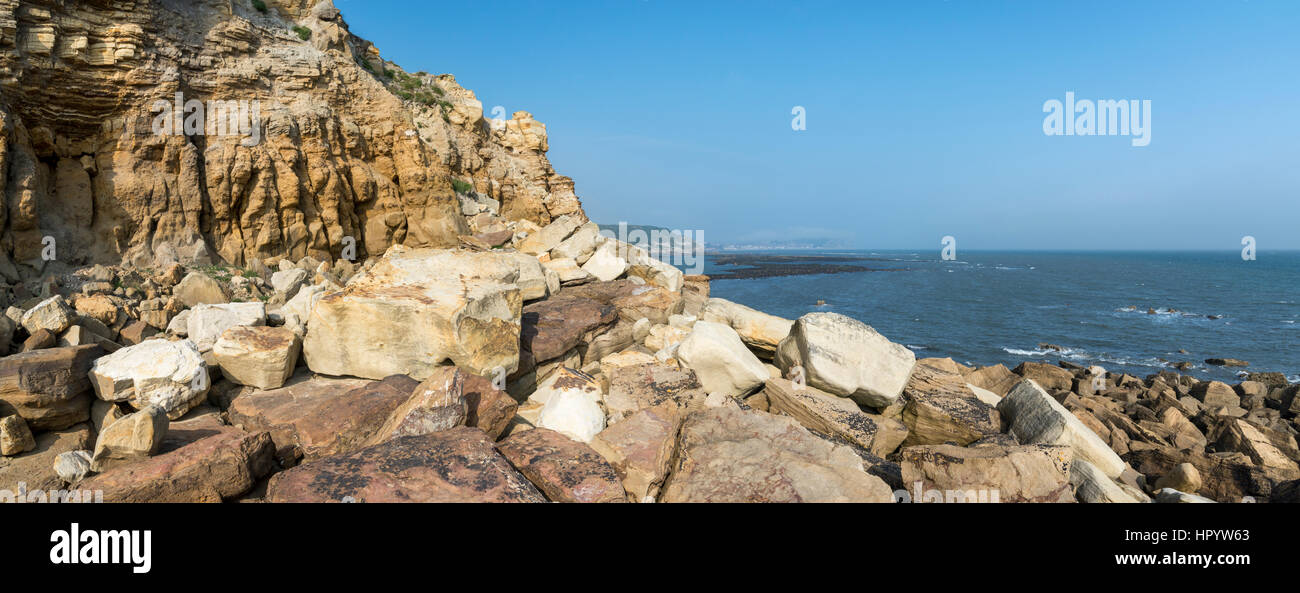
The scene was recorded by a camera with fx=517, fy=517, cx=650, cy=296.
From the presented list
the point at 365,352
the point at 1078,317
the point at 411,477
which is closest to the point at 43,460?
the point at 365,352

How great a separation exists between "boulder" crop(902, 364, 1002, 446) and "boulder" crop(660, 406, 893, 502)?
2.34m

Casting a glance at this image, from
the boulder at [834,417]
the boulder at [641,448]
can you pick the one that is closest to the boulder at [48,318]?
the boulder at [641,448]

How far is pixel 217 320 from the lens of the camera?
5.79m

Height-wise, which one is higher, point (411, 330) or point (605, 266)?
point (605, 266)

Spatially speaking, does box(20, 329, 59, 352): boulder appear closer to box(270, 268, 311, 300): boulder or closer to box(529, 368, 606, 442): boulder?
box(270, 268, 311, 300): boulder

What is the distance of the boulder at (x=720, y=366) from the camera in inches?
249

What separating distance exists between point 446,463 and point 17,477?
136 inches

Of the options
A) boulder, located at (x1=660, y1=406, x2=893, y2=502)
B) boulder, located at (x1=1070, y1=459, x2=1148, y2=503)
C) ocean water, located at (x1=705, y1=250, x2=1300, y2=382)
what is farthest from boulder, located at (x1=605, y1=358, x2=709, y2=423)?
ocean water, located at (x1=705, y1=250, x2=1300, y2=382)

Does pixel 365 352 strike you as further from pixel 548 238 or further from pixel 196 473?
pixel 548 238

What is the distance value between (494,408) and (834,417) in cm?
363

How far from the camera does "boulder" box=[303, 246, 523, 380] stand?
510 cm

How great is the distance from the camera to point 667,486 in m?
4.02

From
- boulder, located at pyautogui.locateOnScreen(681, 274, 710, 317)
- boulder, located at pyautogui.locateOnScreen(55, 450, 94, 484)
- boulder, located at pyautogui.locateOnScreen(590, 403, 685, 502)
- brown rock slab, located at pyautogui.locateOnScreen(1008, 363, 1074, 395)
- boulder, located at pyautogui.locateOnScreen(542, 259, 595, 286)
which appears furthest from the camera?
brown rock slab, located at pyautogui.locateOnScreen(1008, 363, 1074, 395)

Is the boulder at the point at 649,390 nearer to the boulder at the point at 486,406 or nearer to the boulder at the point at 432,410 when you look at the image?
the boulder at the point at 486,406
